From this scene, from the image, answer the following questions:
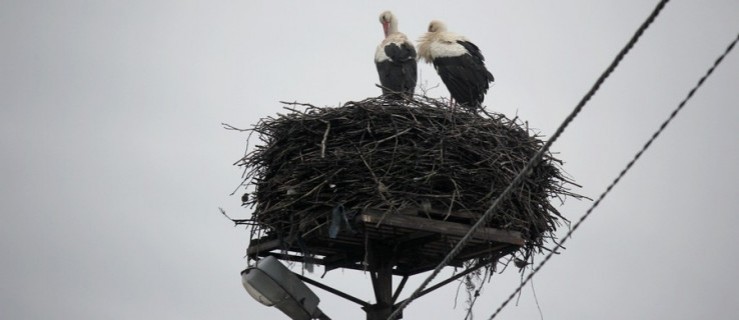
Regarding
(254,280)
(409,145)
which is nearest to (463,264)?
(409,145)

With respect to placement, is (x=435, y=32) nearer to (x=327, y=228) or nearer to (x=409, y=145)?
(x=409, y=145)

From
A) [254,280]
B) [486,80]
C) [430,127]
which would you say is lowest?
[254,280]

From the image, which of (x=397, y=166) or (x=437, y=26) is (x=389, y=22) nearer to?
(x=437, y=26)

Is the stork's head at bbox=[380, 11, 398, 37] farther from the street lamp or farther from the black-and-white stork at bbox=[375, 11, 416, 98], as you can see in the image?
the street lamp

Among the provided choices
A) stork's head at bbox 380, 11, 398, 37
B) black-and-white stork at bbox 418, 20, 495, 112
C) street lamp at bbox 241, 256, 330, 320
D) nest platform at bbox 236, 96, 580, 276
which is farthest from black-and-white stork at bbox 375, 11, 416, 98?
street lamp at bbox 241, 256, 330, 320

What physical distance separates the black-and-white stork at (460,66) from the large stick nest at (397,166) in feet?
6.22

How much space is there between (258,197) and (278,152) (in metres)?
0.39

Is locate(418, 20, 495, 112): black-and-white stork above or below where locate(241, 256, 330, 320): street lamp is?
above

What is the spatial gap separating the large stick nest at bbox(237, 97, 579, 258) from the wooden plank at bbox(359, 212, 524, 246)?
78 mm

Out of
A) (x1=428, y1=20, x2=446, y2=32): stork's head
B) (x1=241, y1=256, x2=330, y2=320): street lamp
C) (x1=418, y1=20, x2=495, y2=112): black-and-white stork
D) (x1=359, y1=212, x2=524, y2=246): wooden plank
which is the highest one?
(x1=428, y1=20, x2=446, y2=32): stork's head

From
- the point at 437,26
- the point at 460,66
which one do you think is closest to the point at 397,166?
the point at 460,66

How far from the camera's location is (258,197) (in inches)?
311

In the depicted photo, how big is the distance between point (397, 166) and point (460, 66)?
9.89ft

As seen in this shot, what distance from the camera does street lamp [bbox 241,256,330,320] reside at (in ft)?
23.5
